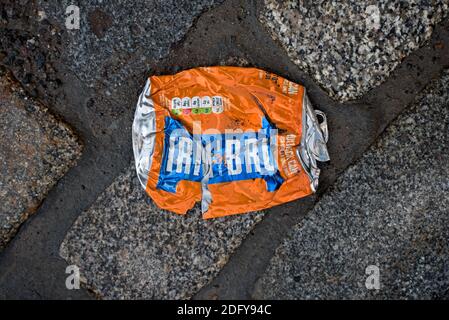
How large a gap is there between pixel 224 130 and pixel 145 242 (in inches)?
14.9

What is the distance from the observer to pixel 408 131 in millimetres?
1158

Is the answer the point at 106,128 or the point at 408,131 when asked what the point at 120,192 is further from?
the point at 408,131

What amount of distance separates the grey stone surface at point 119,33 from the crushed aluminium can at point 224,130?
0.10m

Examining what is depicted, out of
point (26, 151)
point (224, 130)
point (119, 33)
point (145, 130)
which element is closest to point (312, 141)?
point (224, 130)

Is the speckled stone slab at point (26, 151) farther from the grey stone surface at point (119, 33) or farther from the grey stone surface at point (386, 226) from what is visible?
the grey stone surface at point (386, 226)

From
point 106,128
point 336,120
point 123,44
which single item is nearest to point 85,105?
point 106,128

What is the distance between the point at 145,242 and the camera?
1.20 m

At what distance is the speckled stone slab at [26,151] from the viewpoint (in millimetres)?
1173

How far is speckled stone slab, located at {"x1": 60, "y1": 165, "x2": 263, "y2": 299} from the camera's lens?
119 cm

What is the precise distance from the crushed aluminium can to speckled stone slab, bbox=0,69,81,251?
0.71ft

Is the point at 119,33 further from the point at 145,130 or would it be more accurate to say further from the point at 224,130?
the point at 224,130

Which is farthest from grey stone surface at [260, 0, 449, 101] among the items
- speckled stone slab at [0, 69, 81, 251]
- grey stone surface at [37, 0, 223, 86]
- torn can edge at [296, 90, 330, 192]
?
speckled stone slab at [0, 69, 81, 251]

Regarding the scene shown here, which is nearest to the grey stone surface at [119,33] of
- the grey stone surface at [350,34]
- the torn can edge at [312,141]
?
the grey stone surface at [350,34]
